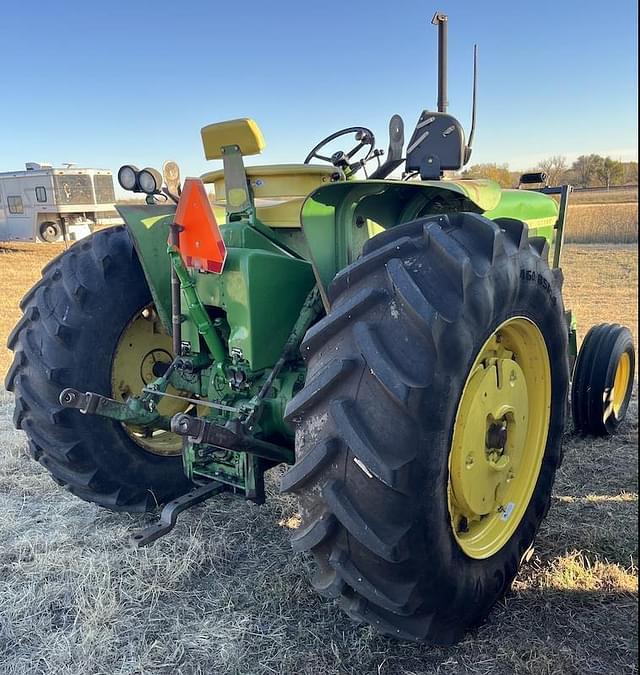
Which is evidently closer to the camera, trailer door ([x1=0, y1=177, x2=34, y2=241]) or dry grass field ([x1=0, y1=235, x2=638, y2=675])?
dry grass field ([x1=0, y1=235, x2=638, y2=675])

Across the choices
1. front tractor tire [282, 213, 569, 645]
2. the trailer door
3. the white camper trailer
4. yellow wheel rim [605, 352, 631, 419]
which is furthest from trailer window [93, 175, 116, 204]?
front tractor tire [282, 213, 569, 645]

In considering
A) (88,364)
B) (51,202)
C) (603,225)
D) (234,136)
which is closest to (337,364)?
(234,136)

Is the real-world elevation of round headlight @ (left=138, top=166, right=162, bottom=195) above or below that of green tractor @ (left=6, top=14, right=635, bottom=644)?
above

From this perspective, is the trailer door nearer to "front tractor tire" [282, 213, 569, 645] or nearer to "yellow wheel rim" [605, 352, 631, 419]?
"yellow wheel rim" [605, 352, 631, 419]

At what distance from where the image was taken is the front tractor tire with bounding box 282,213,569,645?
5.51 feet

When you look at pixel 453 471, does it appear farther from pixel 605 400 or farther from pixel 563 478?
pixel 605 400

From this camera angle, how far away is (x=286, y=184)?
8.97 ft

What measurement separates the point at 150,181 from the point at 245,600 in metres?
1.72

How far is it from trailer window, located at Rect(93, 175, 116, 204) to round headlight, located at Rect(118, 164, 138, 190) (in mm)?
17038

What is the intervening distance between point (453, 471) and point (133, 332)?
1700mm

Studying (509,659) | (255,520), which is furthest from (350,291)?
(255,520)

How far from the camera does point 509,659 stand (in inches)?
82.6

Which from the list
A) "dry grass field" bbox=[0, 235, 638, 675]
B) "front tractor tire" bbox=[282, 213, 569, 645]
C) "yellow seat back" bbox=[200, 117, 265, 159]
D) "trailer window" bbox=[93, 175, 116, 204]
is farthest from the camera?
"trailer window" bbox=[93, 175, 116, 204]

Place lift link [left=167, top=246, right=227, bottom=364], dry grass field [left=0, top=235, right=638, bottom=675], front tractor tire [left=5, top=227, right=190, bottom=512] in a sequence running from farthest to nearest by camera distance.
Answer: front tractor tire [left=5, top=227, right=190, bottom=512] → lift link [left=167, top=246, right=227, bottom=364] → dry grass field [left=0, top=235, right=638, bottom=675]
